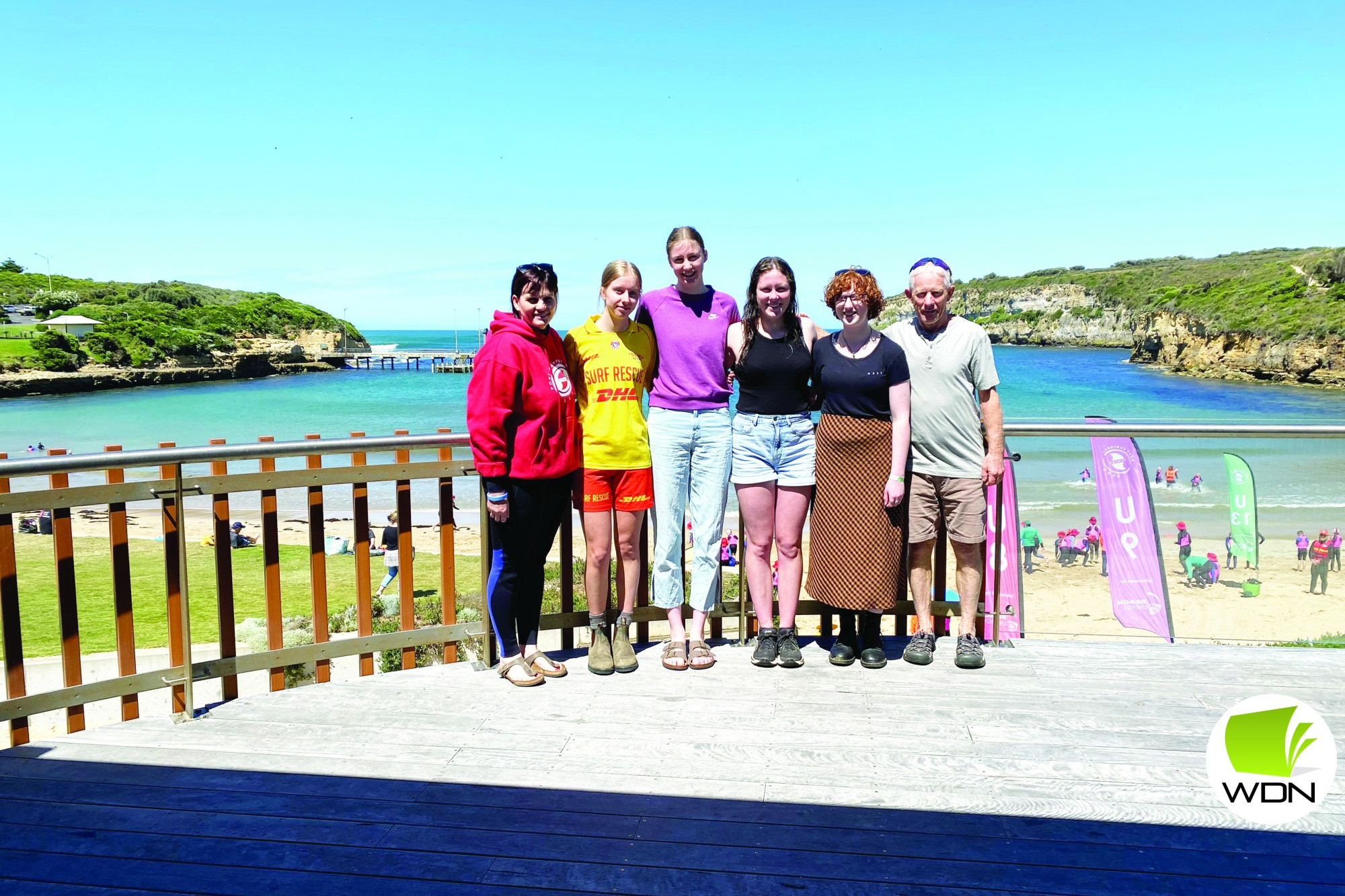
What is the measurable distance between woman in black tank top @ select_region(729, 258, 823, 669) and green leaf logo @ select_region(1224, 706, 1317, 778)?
160 centimetres

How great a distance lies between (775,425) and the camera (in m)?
3.80

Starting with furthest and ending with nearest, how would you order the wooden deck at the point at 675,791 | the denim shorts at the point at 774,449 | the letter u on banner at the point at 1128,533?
the letter u on banner at the point at 1128,533 < the denim shorts at the point at 774,449 < the wooden deck at the point at 675,791

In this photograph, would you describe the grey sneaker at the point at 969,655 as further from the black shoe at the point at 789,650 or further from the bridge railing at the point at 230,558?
the black shoe at the point at 789,650

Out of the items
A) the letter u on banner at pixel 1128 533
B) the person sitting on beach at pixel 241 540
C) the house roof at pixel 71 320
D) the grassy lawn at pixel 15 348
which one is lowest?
the person sitting on beach at pixel 241 540

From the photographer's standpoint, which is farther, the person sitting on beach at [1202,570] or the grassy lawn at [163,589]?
the grassy lawn at [163,589]

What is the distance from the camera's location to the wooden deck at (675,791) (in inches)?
89.8

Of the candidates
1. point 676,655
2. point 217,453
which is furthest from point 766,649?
point 217,453

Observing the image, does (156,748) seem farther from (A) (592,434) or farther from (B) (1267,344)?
(B) (1267,344)

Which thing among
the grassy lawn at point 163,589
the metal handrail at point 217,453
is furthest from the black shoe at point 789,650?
the grassy lawn at point 163,589

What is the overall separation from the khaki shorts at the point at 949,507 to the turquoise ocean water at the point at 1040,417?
0.74 metres

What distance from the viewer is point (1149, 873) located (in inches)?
89.5

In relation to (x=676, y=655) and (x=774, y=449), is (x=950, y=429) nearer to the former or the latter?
(x=774, y=449)

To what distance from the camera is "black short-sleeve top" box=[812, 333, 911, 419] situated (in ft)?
12.4

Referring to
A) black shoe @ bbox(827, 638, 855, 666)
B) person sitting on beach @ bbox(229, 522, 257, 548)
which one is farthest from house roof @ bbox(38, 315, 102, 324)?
black shoe @ bbox(827, 638, 855, 666)
